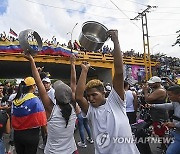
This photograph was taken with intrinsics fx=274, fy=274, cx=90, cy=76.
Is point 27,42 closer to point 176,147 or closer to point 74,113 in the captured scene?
point 74,113

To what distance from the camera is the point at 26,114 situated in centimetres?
380

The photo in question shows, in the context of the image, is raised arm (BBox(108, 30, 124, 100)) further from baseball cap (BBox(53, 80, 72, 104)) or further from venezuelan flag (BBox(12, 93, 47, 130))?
venezuelan flag (BBox(12, 93, 47, 130))

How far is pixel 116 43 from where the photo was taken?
2365 millimetres

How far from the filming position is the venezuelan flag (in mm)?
3789

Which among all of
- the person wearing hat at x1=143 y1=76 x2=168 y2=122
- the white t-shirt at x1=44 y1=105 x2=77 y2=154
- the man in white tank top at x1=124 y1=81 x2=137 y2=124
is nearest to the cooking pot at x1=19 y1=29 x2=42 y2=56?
the white t-shirt at x1=44 y1=105 x2=77 y2=154

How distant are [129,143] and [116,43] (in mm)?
877

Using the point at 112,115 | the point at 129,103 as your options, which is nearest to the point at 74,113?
the point at 112,115

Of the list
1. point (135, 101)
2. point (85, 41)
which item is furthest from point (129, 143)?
point (135, 101)

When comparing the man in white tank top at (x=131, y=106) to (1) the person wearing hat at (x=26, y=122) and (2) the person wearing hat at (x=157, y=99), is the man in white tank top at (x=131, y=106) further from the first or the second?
(1) the person wearing hat at (x=26, y=122)

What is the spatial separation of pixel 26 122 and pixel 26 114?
110 millimetres

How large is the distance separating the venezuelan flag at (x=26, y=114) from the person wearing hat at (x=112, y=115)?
153 cm

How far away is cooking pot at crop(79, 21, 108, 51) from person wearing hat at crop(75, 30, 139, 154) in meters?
0.34

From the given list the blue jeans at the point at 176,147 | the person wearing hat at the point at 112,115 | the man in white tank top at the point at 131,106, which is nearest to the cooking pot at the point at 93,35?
the person wearing hat at the point at 112,115

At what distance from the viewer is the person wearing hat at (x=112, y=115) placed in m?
2.36
